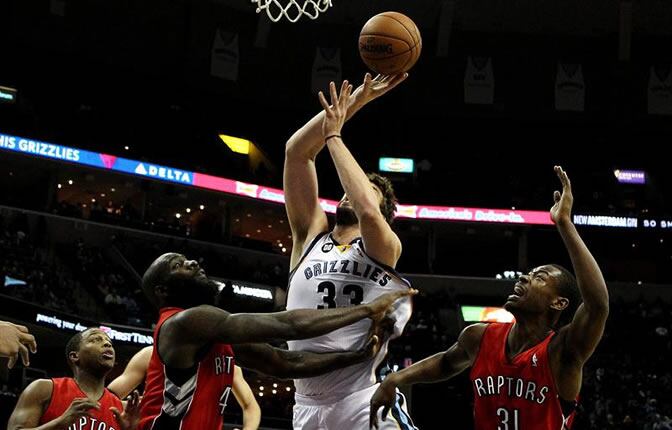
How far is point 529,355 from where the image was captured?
4.47m

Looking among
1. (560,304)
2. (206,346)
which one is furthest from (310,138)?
(560,304)

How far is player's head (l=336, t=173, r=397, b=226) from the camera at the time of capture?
15.3ft

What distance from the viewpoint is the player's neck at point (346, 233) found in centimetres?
466

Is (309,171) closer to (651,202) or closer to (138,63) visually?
(138,63)

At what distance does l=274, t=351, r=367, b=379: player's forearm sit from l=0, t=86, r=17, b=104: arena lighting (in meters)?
25.9

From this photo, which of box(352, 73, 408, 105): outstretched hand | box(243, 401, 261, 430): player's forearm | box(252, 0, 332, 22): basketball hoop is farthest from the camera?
→ box(252, 0, 332, 22): basketball hoop

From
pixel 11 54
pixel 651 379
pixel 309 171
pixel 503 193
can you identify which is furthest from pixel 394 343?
pixel 309 171

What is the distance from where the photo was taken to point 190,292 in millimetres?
4648

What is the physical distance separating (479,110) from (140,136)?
12.7 meters

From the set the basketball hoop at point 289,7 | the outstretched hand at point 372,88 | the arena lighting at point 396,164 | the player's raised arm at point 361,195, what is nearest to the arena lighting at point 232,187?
the arena lighting at point 396,164

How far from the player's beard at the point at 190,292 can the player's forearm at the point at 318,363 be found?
0.60 meters

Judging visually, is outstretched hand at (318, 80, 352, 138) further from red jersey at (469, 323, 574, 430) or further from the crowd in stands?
the crowd in stands

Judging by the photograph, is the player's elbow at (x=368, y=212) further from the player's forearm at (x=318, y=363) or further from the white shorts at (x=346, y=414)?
the white shorts at (x=346, y=414)

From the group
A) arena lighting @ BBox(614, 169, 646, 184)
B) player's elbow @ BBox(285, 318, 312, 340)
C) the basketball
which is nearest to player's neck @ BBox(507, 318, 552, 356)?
player's elbow @ BBox(285, 318, 312, 340)
